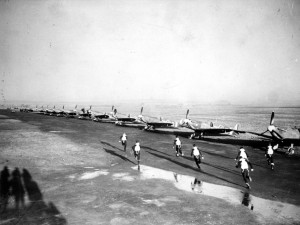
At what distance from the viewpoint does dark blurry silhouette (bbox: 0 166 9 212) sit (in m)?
11.0

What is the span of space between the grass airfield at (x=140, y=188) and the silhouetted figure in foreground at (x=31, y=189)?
0.80 feet

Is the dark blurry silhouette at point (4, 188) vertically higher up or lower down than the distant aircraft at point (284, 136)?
lower down

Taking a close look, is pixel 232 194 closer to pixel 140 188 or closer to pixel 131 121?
pixel 140 188

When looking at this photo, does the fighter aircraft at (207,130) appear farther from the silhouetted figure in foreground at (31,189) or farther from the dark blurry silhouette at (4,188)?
the dark blurry silhouette at (4,188)

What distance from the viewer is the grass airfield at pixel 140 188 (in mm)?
9875

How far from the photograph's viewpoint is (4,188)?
12.9 m

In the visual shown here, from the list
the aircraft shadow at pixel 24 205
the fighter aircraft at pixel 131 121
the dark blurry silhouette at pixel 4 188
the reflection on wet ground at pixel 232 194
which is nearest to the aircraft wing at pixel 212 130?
the fighter aircraft at pixel 131 121

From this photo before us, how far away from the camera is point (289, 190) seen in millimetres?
Result: 13430

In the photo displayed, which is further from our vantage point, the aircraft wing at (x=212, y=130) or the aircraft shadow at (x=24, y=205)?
the aircraft wing at (x=212, y=130)

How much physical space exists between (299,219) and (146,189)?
7.60 metres

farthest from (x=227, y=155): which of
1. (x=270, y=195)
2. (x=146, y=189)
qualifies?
(x=146, y=189)

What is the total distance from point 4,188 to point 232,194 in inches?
521

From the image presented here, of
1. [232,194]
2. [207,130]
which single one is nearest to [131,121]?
[207,130]

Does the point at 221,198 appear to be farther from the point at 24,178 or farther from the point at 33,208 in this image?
the point at 24,178
